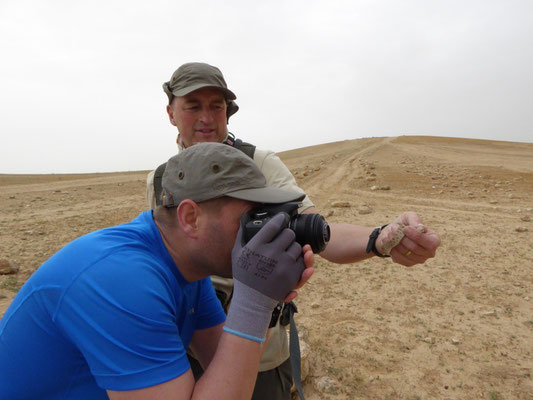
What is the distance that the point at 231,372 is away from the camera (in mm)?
1116

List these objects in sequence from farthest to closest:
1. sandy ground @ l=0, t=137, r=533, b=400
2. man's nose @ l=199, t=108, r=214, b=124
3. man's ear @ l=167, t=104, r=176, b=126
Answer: sandy ground @ l=0, t=137, r=533, b=400 < man's ear @ l=167, t=104, r=176, b=126 < man's nose @ l=199, t=108, r=214, b=124

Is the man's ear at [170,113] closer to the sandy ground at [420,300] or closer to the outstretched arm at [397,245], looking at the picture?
the outstretched arm at [397,245]

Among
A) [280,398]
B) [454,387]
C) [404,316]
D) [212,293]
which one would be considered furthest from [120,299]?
[404,316]

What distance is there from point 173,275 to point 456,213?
6.91m

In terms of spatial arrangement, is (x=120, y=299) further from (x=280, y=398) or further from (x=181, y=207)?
(x=280, y=398)

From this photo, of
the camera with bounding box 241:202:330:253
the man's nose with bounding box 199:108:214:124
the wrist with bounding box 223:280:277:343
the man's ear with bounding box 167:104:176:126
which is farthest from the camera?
the man's ear with bounding box 167:104:176:126

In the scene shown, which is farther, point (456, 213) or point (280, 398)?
point (456, 213)

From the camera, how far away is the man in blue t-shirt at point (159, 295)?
102cm

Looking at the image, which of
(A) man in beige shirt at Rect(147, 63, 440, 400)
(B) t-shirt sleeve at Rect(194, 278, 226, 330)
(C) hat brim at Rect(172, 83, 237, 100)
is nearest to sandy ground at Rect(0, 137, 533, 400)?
(A) man in beige shirt at Rect(147, 63, 440, 400)

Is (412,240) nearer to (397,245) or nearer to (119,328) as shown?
(397,245)

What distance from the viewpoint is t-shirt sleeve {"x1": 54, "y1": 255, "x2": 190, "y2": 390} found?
1.01 meters

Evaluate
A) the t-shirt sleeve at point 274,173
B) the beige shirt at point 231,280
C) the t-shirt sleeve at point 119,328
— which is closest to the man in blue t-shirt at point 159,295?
the t-shirt sleeve at point 119,328

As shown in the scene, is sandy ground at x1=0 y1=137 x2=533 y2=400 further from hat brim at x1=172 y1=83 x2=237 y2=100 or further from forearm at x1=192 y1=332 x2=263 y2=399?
hat brim at x1=172 y1=83 x2=237 y2=100

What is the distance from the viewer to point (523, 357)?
2.91 metres
